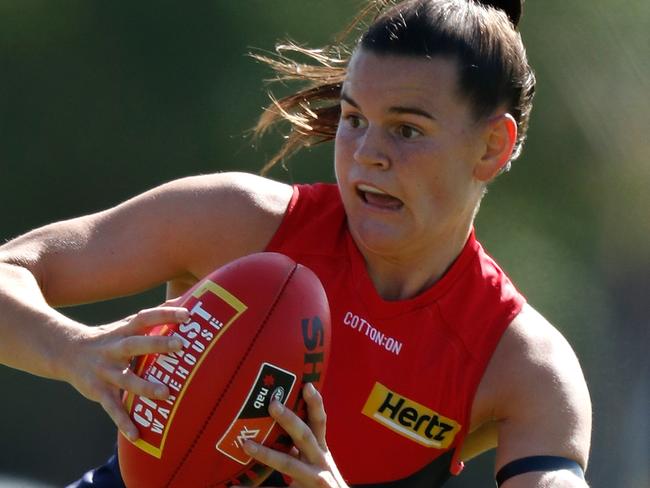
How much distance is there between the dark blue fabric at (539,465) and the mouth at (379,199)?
551mm

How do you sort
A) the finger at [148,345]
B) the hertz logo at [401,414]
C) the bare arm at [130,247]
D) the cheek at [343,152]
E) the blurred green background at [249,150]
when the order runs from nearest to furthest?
the finger at [148,345] → the bare arm at [130,247] → the cheek at [343,152] → the hertz logo at [401,414] → the blurred green background at [249,150]

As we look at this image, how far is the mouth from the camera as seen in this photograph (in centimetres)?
224

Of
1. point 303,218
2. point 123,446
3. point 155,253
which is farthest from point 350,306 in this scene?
point 123,446

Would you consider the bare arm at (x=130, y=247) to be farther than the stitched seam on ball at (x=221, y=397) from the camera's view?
Yes

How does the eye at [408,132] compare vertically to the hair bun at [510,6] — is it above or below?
below

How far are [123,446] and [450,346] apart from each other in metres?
0.73

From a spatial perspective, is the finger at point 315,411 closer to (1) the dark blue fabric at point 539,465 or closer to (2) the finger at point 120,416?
(2) the finger at point 120,416

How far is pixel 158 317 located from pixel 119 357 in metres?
0.09

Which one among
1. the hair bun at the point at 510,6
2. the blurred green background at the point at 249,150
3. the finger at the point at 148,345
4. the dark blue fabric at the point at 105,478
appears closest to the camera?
the finger at the point at 148,345

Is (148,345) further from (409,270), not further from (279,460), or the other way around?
(409,270)

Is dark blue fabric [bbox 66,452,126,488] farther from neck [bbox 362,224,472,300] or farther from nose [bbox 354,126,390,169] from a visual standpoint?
nose [bbox 354,126,390,169]

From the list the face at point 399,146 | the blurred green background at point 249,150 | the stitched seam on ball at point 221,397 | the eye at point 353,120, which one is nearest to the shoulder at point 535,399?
the face at point 399,146

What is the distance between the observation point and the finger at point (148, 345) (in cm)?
177

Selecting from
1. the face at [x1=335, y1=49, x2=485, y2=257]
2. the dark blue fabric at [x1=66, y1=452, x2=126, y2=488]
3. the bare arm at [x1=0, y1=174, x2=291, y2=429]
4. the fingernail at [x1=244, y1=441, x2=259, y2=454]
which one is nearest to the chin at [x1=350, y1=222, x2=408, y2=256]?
the face at [x1=335, y1=49, x2=485, y2=257]
